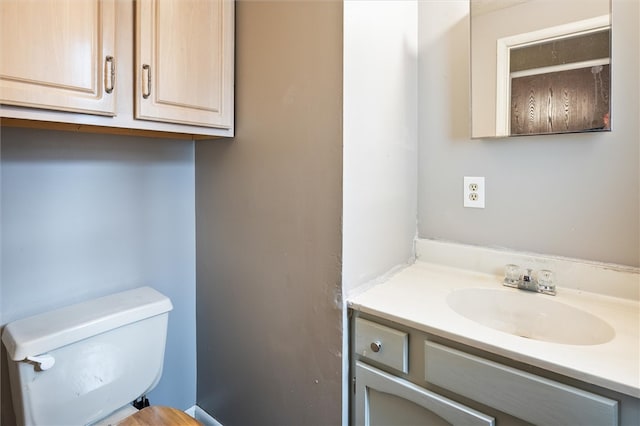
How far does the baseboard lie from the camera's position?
1.48 meters

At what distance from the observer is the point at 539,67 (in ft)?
3.64

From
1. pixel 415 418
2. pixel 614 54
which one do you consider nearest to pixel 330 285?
pixel 415 418

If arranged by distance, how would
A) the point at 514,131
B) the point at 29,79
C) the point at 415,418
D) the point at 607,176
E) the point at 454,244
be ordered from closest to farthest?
the point at 29,79 → the point at 415,418 → the point at 607,176 → the point at 514,131 → the point at 454,244

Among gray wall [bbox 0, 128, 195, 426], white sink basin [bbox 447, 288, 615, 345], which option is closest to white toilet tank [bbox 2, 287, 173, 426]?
gray wall [bbox 0, 128, 195, 426]

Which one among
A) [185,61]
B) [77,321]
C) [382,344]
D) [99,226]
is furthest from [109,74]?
[382,344]

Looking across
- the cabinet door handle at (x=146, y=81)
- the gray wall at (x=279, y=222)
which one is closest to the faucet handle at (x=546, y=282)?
the gray wall at (x=279, y=222)

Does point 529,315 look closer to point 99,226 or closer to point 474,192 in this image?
point 474,192

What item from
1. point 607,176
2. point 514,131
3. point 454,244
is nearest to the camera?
point 607,176

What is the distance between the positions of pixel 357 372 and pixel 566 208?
2.81 feet

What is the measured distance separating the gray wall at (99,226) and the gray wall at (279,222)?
0.16 metres

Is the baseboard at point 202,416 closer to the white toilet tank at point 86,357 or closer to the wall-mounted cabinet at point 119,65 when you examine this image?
the white toilet tank at point 86,357

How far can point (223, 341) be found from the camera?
1.41 m

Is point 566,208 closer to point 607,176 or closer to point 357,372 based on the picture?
point 607,176

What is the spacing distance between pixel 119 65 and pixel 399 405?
124cm
